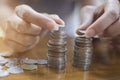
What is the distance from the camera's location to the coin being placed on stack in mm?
684

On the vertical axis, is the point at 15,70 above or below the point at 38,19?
below

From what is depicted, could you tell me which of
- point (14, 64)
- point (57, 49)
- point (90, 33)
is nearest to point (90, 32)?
point (90, 33)

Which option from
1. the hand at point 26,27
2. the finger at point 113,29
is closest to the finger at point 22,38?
the hand at point 26,27

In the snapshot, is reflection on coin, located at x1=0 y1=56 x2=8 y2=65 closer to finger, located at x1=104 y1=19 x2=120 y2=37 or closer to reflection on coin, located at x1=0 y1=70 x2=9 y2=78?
reflection on coin, located at x1=0 y1=70 x2=9 y2=78

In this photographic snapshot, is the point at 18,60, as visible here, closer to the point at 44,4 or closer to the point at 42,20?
the point at 42,20

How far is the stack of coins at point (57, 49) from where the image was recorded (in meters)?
0.67

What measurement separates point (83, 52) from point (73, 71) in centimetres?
6

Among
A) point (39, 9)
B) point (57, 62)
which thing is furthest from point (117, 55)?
point (39, 9)

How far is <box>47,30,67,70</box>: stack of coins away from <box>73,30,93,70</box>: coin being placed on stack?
0.14 ft

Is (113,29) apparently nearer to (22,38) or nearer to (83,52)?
(83,52)

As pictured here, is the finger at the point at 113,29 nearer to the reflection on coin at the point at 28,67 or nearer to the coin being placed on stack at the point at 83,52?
the coin being placed on stack at the point at 83,52

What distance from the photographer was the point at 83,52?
26.9 inches

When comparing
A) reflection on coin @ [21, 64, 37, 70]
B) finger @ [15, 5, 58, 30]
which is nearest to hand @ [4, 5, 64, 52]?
finger @ [15, 5, 58, 30]

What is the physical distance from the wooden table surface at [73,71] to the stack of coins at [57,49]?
21 mm
